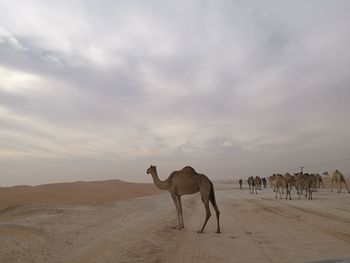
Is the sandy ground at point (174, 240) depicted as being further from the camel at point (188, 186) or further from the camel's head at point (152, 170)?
the camel's head at point (152, 170)

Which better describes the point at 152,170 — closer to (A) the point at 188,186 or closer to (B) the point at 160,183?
(B) the point at 160,183

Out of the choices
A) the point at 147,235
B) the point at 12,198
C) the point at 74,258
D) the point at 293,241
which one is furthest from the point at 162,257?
the point at 12,198

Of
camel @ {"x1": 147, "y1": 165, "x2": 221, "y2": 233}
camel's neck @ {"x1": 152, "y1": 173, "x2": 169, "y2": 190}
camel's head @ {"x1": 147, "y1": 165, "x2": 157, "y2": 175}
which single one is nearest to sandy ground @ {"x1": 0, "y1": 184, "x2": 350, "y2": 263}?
camel @ {"x1": 147, "y1": 165, "x2": 221, "y2": 233}

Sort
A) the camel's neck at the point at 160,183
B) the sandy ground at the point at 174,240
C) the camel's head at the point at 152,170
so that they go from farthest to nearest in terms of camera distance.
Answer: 1. the camel's head at the point at 152,170
2. the camel's neck at the point at 160,183
3. the sandy ground at the point at 174,240

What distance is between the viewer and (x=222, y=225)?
15703mm

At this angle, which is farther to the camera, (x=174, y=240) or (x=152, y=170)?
(x=152, y=170)

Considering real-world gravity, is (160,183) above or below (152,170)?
below

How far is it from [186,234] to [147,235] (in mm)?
1461

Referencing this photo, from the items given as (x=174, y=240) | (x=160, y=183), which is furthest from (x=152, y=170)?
(x=174, y=240)

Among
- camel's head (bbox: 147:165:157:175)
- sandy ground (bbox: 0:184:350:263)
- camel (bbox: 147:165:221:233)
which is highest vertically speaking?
camel's head (bbox: 147:165:157:175)

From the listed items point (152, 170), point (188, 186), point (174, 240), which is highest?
point (152, 170)

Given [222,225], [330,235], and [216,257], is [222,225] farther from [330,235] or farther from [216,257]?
[216,257]

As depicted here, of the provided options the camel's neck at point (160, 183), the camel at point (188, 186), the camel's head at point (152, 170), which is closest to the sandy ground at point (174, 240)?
the camel at point (188, 186)

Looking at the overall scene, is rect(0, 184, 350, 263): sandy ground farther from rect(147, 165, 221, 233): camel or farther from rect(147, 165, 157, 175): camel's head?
rect(147, 165, 157, 175): camel's head
